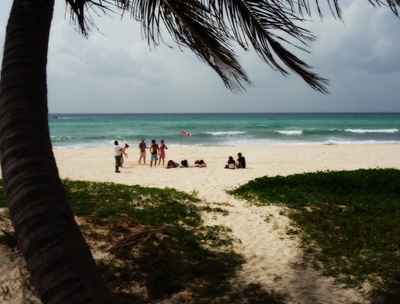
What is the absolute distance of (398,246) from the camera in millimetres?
6391

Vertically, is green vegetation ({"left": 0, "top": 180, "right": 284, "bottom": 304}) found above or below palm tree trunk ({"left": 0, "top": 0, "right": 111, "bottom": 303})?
→ below

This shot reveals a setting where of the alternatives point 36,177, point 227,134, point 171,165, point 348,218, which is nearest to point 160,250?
point 348,218

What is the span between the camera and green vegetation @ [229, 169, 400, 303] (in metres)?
5.52

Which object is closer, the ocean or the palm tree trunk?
the palm tree trunk

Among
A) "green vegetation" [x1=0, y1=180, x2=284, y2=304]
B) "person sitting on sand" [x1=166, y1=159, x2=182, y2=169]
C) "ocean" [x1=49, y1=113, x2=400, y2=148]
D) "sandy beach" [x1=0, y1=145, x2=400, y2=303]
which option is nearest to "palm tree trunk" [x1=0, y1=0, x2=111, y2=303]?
"green vegetation" [x1=0, y1=180, x2=284, y2=304]

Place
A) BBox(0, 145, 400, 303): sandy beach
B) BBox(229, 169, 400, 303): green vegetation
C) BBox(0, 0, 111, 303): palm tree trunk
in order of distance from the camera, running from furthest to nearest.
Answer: BBox(229, 169, 400, 303): green vegetation
BBox(0, 145, 400, 303): sandy beach
BBox(0, 0, 111, 303): palm tree trunk

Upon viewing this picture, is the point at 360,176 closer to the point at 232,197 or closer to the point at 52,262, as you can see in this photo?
the point at 232,197

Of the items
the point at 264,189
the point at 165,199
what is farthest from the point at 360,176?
the point at 165,199

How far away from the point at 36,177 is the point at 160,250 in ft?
14.1

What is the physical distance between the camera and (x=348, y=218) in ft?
26.1

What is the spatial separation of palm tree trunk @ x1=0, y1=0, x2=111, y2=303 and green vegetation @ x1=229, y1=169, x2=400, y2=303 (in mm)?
4314

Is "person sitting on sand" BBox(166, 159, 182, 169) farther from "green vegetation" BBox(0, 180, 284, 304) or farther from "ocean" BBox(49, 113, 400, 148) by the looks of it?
"ocean" BBox(49, 113, 400, 148)

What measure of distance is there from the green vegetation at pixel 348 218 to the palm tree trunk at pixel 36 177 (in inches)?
170

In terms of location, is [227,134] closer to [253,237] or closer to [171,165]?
[171,165]
